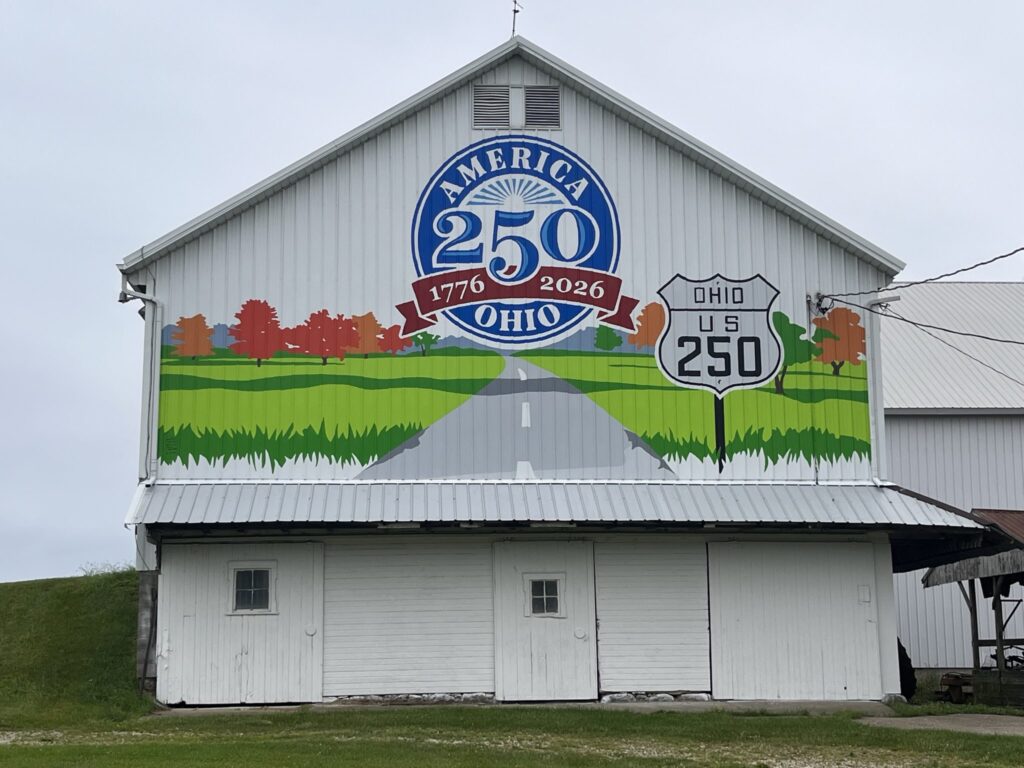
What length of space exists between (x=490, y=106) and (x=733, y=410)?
6.67 m

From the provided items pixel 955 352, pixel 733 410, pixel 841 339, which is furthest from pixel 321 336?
pixel 955 352

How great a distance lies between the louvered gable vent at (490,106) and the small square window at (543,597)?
7802mm

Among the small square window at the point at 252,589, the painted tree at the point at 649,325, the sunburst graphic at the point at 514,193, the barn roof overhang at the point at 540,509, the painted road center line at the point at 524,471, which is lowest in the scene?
the small square window at the point at 252,589

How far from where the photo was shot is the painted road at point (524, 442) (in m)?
23.7

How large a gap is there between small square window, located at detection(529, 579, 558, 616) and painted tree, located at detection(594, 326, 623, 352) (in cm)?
397

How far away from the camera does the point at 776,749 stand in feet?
59.5

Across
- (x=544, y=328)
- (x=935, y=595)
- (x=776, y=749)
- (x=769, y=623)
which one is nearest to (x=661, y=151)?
(x=544, y=328)

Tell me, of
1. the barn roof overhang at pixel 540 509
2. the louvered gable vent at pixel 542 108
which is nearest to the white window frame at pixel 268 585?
the barn roof overhang at pixel 540 509

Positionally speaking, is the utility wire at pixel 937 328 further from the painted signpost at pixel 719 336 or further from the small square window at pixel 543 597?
the small square window at pixel 543 597

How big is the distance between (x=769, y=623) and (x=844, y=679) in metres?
1.53

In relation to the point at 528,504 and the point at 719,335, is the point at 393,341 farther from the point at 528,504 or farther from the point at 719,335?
the point at 719,335

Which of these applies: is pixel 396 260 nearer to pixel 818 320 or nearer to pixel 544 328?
pixel 544 328

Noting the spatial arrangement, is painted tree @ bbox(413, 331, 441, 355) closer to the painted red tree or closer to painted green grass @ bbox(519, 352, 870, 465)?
the painted red tree

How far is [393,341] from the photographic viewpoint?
78.7 feet
